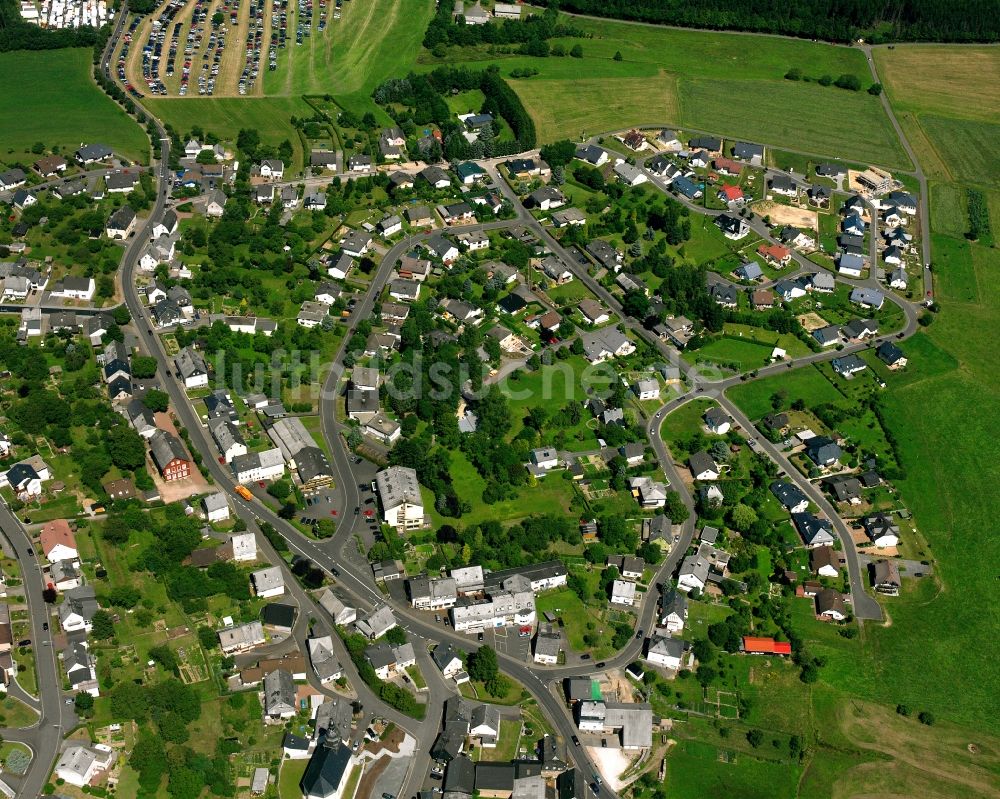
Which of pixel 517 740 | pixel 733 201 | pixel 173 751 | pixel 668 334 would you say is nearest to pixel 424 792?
pixel 517 740

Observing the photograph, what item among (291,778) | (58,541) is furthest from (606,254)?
(291,778)

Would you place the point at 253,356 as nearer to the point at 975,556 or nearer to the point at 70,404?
the point at 70,404

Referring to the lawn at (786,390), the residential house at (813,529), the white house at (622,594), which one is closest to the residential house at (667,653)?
the white house at (622,594)

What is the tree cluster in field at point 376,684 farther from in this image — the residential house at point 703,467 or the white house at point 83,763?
the residential house at point 703,467

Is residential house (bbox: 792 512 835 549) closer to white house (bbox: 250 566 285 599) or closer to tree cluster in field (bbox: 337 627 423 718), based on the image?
tree cluster in field (bbox: 337 627 423 718)

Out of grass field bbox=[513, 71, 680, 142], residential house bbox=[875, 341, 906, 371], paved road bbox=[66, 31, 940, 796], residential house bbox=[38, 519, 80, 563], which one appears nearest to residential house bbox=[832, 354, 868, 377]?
paved road bbox=[66, 31, 940, 796]

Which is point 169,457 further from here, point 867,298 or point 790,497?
point 867,298
